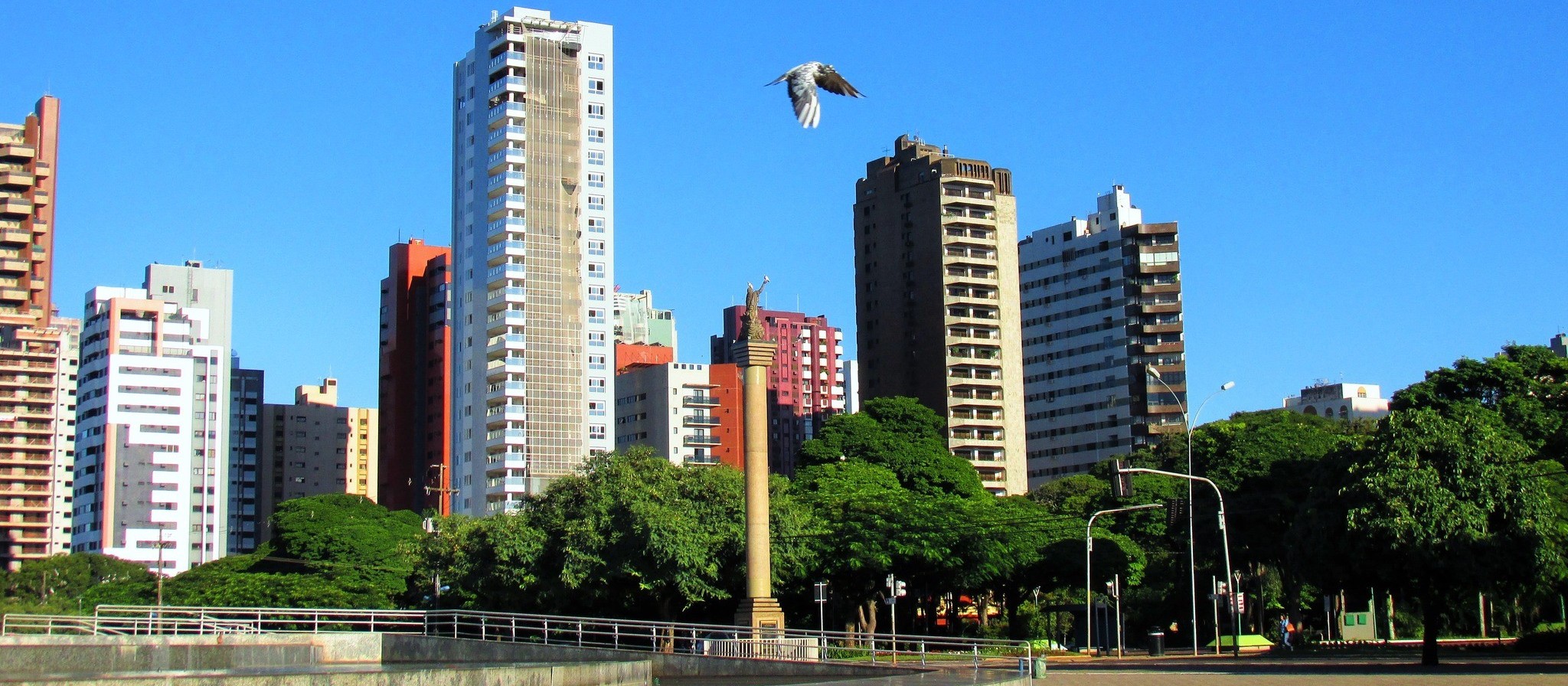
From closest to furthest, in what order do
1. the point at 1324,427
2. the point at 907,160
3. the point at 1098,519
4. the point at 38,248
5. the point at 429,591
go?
the point at 429,591 → the point at 1098,519 → the point at 1324,427 → the point at 907,160 → the point at 38,248

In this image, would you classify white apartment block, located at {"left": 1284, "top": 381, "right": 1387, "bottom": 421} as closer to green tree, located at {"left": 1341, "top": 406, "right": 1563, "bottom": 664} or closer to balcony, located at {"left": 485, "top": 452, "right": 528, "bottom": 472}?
balcony, located at {"left": 485, "top": 452, "right": 528, "bottom": 472}

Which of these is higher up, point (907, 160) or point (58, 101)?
point (58, 101)

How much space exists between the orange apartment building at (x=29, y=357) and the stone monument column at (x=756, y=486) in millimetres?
105990

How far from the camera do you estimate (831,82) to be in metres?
22.2

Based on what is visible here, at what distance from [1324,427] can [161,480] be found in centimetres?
9114

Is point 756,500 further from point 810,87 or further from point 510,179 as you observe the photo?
point 510,179

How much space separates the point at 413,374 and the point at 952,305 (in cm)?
4817

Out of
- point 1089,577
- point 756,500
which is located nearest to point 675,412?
point 1089,577

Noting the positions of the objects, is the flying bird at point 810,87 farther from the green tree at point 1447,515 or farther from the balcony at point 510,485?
the balcony at point 510,485

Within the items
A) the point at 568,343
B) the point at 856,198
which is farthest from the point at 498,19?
the point at 856,198

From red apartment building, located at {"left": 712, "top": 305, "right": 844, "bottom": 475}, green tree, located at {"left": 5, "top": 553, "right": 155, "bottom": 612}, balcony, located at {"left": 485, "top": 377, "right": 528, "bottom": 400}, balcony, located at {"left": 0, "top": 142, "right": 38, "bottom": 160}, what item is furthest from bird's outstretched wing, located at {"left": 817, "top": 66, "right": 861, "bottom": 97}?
red apartment building, located at {"left": 712, "top": 305, "right": 844, "bottom": 475}

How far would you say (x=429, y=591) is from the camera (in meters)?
66.4

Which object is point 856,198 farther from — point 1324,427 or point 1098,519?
point 1098,519

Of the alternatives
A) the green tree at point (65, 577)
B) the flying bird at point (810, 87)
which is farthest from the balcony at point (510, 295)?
the flying bird at point (810, 87)
